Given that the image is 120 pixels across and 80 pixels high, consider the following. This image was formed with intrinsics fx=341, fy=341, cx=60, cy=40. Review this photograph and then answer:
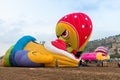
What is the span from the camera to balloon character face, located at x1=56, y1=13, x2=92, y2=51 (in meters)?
39.9

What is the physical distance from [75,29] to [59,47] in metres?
3.92

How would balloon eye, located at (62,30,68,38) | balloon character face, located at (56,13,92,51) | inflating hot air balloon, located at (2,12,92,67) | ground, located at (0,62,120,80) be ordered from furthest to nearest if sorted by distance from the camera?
1. balloon eye, located at (62,30,68,38)
2. balloon character face, located at (56,13,92,51)
3. inflating hot air balloon, located at (2,12,92,67)
4. ground, located at (0,62,120,80)

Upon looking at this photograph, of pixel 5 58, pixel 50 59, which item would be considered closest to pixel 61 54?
pixel 50 59

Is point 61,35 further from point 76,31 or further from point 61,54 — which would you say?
point 61,54

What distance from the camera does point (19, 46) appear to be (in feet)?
132

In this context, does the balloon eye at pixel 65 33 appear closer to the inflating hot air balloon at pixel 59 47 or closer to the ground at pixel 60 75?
the inflating hot air balloon at pixel 59 47

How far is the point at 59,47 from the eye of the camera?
37031 mm

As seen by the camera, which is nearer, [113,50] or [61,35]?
[61,35]

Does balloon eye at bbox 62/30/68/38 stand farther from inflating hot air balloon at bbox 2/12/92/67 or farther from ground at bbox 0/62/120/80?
ground at bbox 0/62/120/80

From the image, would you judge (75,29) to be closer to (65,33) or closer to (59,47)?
(65,33)

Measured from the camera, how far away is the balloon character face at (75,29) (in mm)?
39938

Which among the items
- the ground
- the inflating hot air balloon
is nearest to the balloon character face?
the inflating hot air balloon

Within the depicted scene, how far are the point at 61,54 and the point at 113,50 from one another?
452ft

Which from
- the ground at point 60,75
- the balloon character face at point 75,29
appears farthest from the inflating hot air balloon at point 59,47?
the ground at point 60,75
